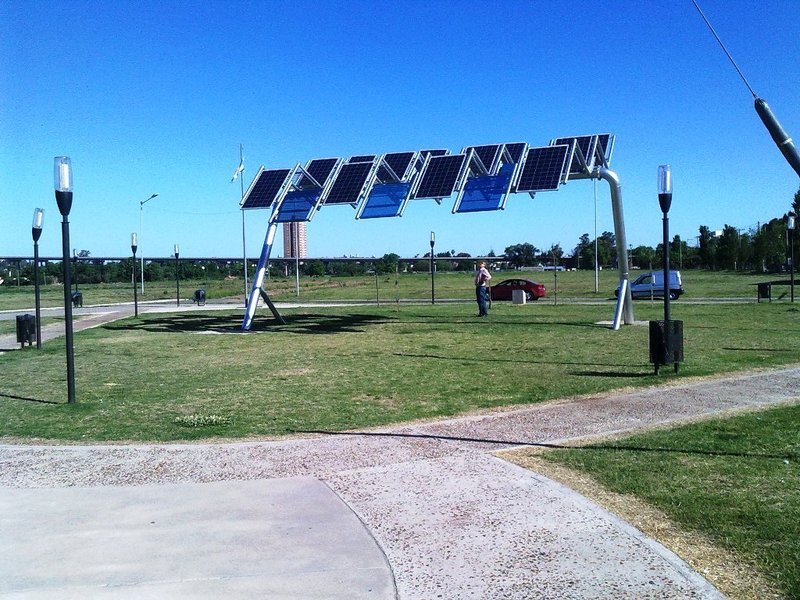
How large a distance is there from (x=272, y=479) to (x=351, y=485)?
2.29 feet

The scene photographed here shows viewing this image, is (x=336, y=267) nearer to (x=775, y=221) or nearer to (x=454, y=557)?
(x=775, y=221)

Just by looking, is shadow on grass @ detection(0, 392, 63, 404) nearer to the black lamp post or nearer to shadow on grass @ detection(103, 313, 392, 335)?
the black lamp post

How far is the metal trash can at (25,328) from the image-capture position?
17312 mm

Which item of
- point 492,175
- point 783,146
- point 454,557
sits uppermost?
point 492,175

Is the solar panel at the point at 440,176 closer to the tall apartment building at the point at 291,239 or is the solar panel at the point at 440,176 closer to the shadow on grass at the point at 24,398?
the shadow on grass at the point at 24,398

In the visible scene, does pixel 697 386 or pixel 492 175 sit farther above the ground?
pixel 492 175

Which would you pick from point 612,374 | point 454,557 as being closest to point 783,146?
point 454,557

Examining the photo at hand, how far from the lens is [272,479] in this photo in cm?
604

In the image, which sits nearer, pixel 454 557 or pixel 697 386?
pixel 454 557

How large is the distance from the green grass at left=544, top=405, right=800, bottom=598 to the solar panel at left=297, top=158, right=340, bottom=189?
683 inches

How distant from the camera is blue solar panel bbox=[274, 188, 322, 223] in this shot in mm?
22578

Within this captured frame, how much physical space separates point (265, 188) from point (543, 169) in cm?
905

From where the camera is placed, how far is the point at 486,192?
22031mm

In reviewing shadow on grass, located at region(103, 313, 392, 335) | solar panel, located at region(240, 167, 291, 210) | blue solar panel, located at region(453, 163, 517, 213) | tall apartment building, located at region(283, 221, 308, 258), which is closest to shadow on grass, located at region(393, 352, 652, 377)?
shadow on grass, located at region(103, 313, 392, 335)
